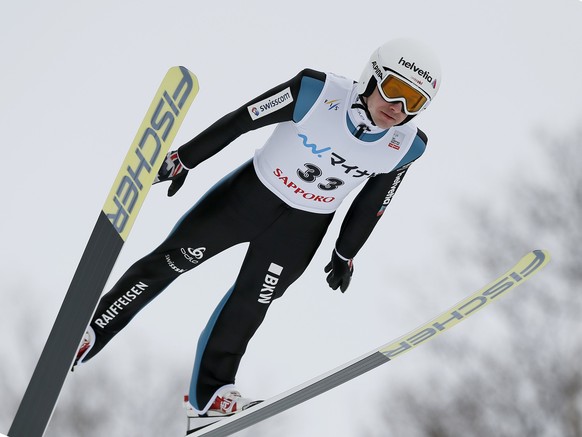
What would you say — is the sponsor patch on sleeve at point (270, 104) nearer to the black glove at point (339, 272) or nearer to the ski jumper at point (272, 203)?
the ski jumper at point (272, 203)

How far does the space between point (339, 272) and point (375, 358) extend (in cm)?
38

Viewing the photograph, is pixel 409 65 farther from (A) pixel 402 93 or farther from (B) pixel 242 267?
(B) pixel 242 267

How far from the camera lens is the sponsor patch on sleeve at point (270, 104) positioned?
3754 mm

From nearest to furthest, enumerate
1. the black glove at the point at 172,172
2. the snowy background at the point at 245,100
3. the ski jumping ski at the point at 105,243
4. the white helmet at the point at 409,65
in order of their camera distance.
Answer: the ski jumping ski at the point at 105,243 → the white helmet at the point at 409,65 → the black glove at the point at 172,172 → the snowy background at the point at 245,100

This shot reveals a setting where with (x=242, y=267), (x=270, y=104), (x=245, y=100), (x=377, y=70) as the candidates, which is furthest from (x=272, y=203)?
(x=245, y=100)

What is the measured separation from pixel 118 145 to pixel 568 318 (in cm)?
423

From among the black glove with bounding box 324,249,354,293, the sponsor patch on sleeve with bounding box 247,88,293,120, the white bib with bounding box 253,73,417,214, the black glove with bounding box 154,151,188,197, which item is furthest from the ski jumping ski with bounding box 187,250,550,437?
the sponsor patch on sleeve with bounding box 247,88,293,120

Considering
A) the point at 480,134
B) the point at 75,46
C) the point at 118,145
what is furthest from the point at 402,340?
the point at 75,46

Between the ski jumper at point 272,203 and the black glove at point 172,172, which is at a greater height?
the black glove at point 172,172

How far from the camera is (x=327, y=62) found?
692 centimetres

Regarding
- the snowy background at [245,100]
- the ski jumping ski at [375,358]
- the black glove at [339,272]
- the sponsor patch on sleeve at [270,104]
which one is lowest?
the ski jumping ski at [375,358]

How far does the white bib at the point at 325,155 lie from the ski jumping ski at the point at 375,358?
0.59m

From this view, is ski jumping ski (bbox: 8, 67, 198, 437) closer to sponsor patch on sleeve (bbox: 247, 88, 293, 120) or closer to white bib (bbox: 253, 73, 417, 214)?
sponsor patch on sleeve (bbox: 247, 88, 293, 120)

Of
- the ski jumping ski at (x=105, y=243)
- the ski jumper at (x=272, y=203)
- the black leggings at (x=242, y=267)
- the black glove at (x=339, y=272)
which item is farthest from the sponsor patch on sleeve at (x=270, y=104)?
the black glove at (x=339, y=272)
